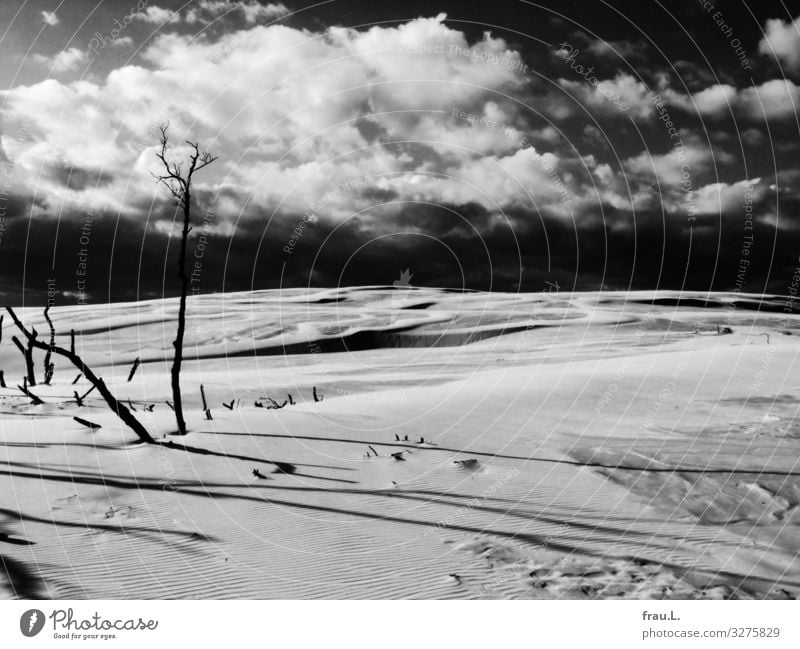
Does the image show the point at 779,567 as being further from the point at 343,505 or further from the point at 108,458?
the point at 108,458

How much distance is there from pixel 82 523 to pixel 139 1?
8.46 m

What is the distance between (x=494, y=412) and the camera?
12.2 meters

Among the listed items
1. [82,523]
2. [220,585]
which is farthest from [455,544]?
[82,523]

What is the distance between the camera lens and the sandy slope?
627cm

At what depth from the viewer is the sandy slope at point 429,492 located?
6.27 metres

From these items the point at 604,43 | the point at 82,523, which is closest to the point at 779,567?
the point at 82,523

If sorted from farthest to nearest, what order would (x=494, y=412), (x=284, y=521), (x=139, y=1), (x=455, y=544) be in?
(x=494, y=412) < (x=139, y=1) < (x=284, y=521) < (x=455, y=544)

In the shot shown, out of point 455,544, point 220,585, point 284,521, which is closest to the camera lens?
point 220,585

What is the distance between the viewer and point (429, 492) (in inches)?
311

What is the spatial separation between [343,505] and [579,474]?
3.58 meters
